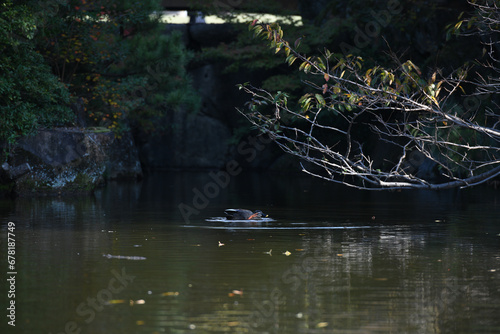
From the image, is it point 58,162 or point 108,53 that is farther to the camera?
point 108,53

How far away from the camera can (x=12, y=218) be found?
16297mm

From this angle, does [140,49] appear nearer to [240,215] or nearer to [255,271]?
[240,215]

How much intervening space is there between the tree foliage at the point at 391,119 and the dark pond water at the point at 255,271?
3.25ft

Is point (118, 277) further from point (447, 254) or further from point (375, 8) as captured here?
point (375, 8)

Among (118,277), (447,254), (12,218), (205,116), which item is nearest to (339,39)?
(205,116)

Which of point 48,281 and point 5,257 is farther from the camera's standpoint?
point 5,257

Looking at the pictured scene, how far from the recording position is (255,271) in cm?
994

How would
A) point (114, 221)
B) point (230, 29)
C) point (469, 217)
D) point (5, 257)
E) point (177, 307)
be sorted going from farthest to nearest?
point (230, 29) < point (469, 217) < point (114, 221) < point (5, 257) < point (177, 307)

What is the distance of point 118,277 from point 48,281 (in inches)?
30.3

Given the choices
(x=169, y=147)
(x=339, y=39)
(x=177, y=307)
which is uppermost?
(x=339, y=39)

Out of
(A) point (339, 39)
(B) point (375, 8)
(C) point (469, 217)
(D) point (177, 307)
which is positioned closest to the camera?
(D) point (177, 307)
